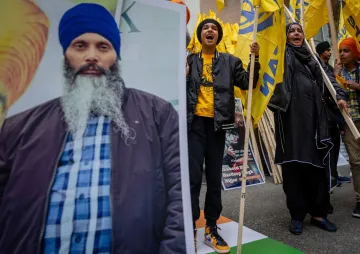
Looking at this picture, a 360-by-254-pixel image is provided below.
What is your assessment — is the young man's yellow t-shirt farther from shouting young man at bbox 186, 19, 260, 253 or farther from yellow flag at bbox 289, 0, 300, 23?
yellow flag at bbox 289, 0, 300, 23

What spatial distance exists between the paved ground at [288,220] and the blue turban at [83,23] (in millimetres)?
2001

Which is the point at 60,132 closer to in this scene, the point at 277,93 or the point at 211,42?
the point at 211,42

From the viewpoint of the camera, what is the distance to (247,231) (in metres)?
2.39

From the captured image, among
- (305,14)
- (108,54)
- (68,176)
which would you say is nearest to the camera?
(68,176)

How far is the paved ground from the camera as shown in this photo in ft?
7.00

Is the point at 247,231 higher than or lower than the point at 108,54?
lower

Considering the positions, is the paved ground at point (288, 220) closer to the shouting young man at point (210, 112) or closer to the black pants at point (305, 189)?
the black pants at point (305, 189)

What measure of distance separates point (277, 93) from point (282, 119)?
0.78 feet

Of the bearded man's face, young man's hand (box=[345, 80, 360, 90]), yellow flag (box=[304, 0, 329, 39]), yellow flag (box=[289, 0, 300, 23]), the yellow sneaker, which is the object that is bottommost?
the yellow sneaker

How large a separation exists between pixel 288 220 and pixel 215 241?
3.20ft

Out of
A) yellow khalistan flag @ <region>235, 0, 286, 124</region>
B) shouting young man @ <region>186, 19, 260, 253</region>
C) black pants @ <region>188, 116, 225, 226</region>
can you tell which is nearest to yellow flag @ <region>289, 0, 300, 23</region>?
yellow khalistan flag @ <region>235, 0, 286, 124</region>

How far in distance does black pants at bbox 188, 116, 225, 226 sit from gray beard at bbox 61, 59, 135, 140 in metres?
1.17

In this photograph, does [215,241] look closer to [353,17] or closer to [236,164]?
[353,17]

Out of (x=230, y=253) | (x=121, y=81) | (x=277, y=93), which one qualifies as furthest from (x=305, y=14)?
(x=121, y=81)
